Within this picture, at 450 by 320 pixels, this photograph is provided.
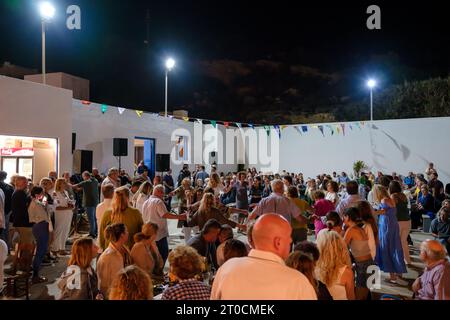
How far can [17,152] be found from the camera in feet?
33.6

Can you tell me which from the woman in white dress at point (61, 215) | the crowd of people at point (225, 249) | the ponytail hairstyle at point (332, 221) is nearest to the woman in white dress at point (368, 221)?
the crowd of people at point (225, 249)

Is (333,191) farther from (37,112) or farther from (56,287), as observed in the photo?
(37,112)

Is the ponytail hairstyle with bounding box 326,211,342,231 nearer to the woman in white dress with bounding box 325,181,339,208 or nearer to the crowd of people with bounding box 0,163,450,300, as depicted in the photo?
the crowd of people with bounding box 0,163,450,300

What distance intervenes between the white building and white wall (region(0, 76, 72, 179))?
0.02m

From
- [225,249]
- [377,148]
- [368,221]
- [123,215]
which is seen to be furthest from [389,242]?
[377,148]

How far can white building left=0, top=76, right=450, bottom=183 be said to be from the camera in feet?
32.6

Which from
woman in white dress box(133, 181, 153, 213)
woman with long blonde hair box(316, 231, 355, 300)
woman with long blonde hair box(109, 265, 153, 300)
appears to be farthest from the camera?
woman in white dress box(133, 181, 153, 213)

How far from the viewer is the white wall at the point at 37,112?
9.05 metres

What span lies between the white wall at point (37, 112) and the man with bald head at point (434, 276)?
9313 millimetres

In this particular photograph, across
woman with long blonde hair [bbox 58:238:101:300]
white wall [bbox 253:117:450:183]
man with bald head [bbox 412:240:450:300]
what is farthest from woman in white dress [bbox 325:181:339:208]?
white wall [bbox 253:117:450:183]

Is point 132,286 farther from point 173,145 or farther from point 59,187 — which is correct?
point 173,145

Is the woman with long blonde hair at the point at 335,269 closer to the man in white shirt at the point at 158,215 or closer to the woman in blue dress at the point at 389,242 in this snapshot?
the woman in blue dress at the point at 389,242
